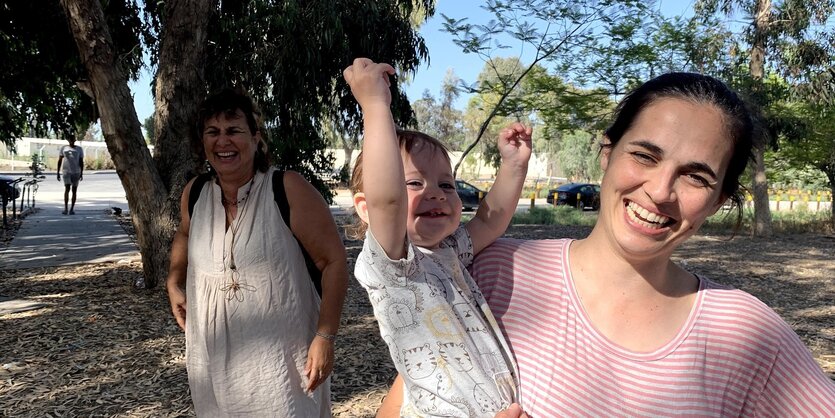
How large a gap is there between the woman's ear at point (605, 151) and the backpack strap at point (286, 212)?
1.31 metres

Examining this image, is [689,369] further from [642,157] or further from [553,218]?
[553,218]

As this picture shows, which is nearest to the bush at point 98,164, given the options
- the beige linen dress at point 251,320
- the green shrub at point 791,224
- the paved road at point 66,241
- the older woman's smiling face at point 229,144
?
the paved road at point 66,241

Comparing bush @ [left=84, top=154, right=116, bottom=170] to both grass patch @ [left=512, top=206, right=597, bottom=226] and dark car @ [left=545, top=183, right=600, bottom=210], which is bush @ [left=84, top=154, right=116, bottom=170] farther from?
grass patch @ [left=512, top=206, right=597, bottom=226]

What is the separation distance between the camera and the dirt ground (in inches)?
167

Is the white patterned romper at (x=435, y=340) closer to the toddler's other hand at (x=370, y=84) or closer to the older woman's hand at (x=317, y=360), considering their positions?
the toddler's other hand at (x=370, y=84)

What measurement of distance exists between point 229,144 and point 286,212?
371mm

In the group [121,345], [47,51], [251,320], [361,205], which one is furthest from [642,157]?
[47,51]

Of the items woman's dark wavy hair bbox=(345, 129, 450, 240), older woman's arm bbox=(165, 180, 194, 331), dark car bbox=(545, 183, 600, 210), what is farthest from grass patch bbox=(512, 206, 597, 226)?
woman's dark wavy hair bbox=(345, 129, 450, 240)

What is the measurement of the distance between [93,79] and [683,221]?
6209 mm

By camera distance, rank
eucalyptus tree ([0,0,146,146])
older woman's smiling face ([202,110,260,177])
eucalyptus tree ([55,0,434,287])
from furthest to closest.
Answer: eucalyptus tree ([0,0,146,146]), eucalyptus tree ([55,0,434,287]), older woman's smiling face ([202,110,260,177])

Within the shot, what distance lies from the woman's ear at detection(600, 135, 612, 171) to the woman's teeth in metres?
0.16

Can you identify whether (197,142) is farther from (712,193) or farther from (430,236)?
(712,193)

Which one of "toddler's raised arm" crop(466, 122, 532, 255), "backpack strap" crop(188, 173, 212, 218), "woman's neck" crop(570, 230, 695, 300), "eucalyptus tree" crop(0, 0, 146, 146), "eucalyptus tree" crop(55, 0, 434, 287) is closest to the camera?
"woman's neck" crop(570, 230, 695, 300)

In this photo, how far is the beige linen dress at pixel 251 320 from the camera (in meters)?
2.32
